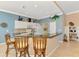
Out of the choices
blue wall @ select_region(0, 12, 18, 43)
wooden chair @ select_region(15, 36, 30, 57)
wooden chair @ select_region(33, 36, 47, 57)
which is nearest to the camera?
blue wall @ select_region(0, 12, 18, 43)

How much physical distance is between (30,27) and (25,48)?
0.48 m

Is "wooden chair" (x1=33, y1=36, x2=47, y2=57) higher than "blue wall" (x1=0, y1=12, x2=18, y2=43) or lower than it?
lower

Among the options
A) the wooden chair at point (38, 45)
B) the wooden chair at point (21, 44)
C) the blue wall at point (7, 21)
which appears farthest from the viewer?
the wooden chair at point (38, 45)

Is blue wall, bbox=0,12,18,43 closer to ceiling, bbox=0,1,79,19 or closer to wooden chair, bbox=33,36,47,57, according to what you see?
ceiling, bbox=0,1,79,19

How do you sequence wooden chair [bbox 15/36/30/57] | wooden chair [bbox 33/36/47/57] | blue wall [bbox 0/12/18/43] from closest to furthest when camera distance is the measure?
1. blue wall [bbox 0/12/18/43]
2. wooden chair [bbox 15/36/30/57]
3. wooden chair [bbox 33/36/47/57]

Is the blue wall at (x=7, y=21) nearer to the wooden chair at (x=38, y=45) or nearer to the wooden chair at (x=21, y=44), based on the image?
the wooden chair at (x=21, y=44)

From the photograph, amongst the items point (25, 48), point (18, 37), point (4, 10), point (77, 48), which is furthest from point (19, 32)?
point (77, 48)

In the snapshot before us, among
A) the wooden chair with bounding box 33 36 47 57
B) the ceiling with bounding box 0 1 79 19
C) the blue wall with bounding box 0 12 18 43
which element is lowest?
the wooden chair with bounding box 33 36 47 57

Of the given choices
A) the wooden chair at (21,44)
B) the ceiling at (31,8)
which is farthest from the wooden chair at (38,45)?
the ceiling at (31,8)

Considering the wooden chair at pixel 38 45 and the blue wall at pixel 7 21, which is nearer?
the blue wall at pixel 7 21

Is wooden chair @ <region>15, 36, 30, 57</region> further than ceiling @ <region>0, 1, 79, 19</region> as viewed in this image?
Yes

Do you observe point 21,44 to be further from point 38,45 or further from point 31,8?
point 31,8

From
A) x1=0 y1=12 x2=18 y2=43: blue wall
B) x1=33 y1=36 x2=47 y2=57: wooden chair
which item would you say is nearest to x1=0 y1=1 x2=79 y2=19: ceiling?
x1=0 y1=12 x2=18 y2=43: blue wall

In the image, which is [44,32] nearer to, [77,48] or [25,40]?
[25,40]
